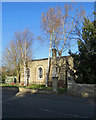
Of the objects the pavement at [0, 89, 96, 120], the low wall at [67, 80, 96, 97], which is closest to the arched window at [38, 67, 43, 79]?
the low wall at [67, 80, 96, 97]

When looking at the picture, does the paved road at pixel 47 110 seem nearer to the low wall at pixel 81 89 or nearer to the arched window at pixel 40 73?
the low wall at pixel 81 89

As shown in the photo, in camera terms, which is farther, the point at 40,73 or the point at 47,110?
the point at 40,73

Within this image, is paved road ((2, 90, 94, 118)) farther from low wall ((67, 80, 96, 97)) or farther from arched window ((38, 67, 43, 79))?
arched window ((38, 67, 43, 79))

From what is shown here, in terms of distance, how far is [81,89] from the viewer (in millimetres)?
17156

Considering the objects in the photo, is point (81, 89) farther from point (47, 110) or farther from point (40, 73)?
point (40, 73)

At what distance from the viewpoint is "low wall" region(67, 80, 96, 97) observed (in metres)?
16.3

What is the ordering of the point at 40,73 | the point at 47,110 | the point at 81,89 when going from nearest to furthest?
the point at 47,110 < the point at 81,89 < the point at 40,73

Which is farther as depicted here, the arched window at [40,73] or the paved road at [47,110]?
the arched window at [40,73]

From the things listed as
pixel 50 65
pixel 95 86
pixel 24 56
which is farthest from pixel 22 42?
pixel 95 86

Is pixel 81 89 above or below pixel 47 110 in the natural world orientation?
above

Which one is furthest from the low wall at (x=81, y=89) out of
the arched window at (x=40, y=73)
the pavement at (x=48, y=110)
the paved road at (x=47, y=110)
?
the arched window at (x=40, y=73)

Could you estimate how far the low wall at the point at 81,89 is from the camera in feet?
53.6

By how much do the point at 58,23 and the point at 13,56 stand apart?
14.6 meters

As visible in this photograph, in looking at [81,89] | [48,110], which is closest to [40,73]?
[81,89]
